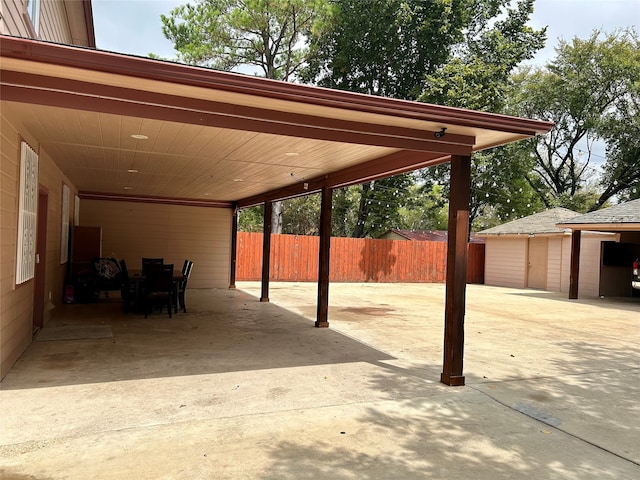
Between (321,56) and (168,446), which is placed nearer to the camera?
(168,446)

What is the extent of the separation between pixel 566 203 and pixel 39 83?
2897cm

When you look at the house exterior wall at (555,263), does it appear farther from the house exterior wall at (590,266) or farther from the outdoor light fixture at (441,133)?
the outdoor light fixture at (441,133)

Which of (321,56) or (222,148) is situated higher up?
(321,56)

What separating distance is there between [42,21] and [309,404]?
5516mm

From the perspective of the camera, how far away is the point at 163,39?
68.5 ft

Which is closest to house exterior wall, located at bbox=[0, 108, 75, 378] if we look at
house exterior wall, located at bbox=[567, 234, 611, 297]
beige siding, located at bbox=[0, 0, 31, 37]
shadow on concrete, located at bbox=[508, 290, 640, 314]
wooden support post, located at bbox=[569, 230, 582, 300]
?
A: beige siding, located at bbox=[0, 0, 31, 37]

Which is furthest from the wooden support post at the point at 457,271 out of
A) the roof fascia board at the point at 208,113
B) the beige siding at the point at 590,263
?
the beige siding at the point at 590,263

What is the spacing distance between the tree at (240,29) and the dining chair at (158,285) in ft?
42.8

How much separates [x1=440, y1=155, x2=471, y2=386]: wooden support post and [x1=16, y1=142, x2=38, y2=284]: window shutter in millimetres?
4385

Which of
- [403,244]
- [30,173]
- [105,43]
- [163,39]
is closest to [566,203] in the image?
[403,244]

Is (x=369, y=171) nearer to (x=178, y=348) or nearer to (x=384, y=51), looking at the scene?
(x=178, y=348)

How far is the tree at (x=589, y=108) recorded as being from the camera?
24.5 meters

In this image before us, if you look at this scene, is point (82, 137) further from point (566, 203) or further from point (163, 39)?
point (566, 203)

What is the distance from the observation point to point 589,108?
25859mm
